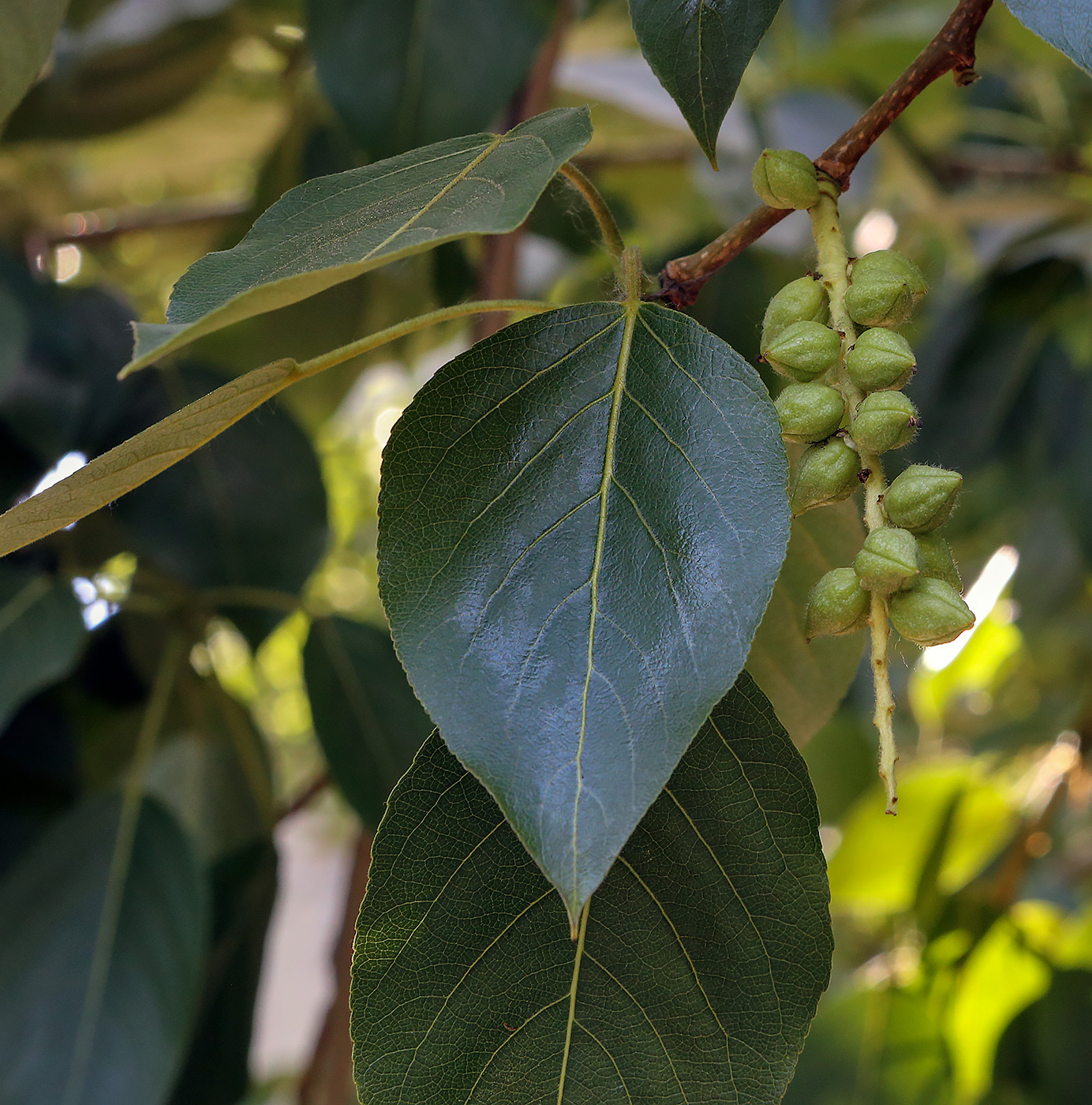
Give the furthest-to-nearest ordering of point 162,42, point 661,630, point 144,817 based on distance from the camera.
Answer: point 162,42 < point 144,817 < point 661,630

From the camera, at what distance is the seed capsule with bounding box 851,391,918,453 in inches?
8.3

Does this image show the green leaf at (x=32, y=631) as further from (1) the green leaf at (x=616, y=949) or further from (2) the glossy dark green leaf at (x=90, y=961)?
(1) the green leaf at (x=616, y=949)

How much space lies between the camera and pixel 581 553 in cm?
22

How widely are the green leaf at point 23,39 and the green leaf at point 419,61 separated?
0.42 feet

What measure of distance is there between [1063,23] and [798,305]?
7cm

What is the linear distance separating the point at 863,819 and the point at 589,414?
534mm

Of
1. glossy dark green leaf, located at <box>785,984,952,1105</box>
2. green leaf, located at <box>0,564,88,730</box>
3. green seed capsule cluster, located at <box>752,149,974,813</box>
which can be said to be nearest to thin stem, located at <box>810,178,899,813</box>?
green seed capsule cluster, located at <box>752,149,974,813</box>

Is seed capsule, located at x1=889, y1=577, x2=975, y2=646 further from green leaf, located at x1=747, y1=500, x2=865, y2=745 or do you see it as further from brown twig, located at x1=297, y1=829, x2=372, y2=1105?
brown twig, located at x1=297, y1=829, x2=372, y2=1105

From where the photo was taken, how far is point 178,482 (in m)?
0.57

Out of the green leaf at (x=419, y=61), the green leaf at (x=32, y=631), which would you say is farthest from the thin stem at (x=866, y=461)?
the green leaf at (x=32, y=631)

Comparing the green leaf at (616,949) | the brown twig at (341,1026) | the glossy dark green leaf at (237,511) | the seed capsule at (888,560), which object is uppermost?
the seed capsule at (888,560)

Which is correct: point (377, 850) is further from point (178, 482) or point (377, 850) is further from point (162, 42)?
point (162, 42)

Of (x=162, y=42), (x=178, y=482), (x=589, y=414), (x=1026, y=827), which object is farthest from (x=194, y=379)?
(x=1026, y=827)

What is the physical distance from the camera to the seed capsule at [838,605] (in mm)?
210
